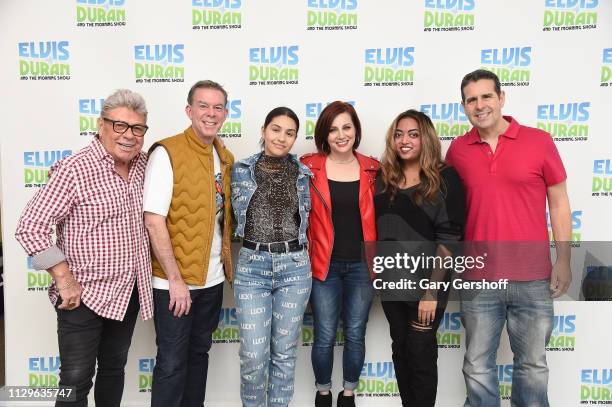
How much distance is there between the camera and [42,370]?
2.55 m

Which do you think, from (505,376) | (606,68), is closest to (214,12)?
(606,68)

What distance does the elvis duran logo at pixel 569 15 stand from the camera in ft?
7.64

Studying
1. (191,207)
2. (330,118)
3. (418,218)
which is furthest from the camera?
(330,118)

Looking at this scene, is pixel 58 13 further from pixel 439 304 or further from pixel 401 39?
pixel 439 304

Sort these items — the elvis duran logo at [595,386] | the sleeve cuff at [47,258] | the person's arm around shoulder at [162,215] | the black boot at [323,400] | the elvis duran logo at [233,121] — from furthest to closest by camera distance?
the elvis duran logo at [595,386], the elvis duran logo at [233,121], the black boot at [323,400], the person's arm around shoulder at [162,215], the sleeve cuff at [47,258]

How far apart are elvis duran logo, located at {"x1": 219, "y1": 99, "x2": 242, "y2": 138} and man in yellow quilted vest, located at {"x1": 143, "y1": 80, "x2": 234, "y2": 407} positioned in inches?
19.4

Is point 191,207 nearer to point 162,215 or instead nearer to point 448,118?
point 162,215

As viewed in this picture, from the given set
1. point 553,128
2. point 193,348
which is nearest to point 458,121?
point 553,128

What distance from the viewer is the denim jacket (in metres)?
1.89

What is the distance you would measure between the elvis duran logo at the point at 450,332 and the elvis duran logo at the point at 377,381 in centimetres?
32

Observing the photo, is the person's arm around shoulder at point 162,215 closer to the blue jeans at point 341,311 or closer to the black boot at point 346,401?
the blue jeans at point 341,311

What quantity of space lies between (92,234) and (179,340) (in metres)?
0.56

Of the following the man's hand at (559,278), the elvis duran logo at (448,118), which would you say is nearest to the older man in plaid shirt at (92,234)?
the elvis duran logo at (448,118)

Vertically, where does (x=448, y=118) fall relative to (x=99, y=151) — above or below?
above
